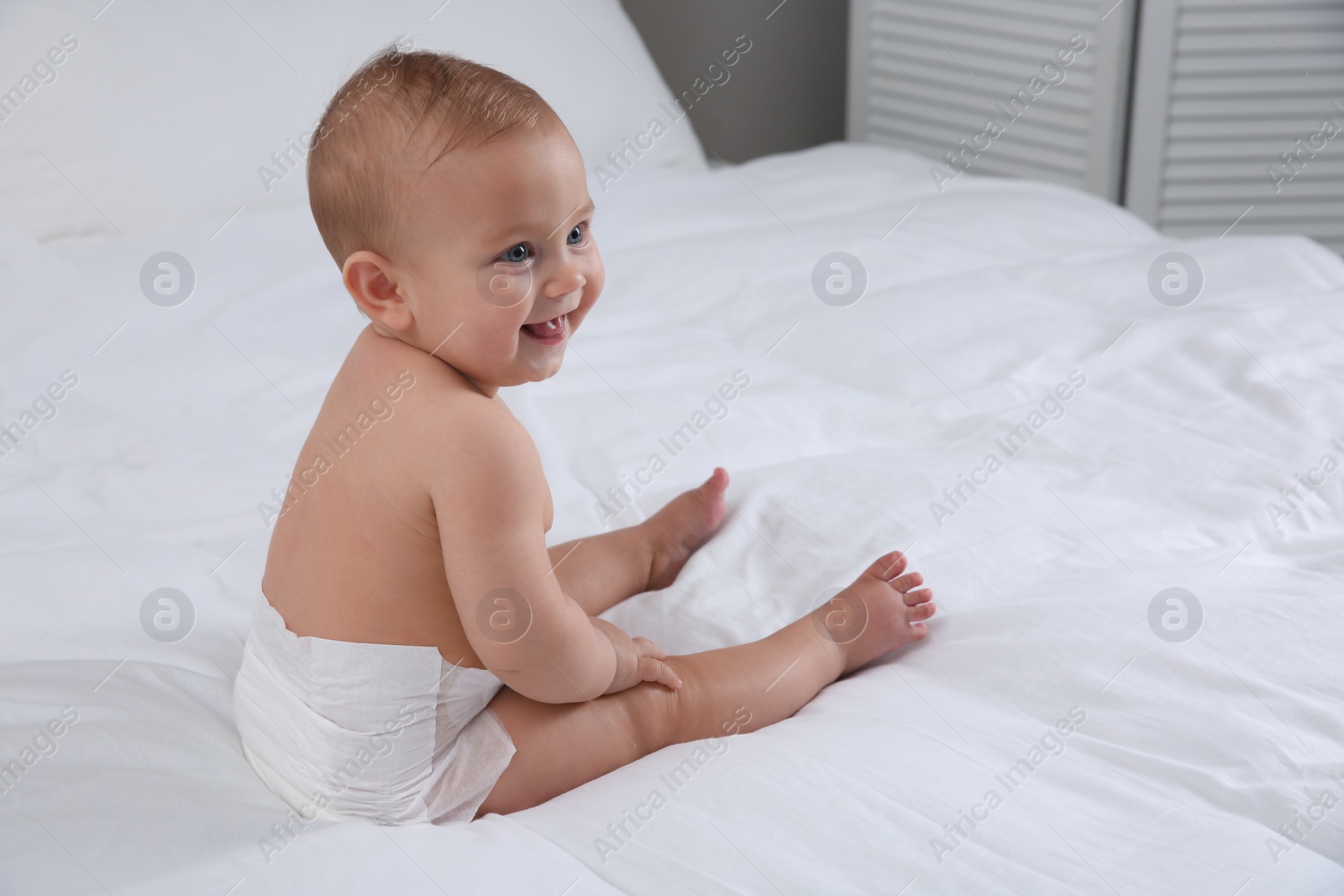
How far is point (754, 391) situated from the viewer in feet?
4.22

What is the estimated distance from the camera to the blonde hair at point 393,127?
2.28 feet

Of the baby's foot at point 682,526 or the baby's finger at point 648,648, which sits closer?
the baby's finger at point 648,648

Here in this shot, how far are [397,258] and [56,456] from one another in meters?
0.60

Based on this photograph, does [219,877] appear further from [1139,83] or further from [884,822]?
[1139,83]

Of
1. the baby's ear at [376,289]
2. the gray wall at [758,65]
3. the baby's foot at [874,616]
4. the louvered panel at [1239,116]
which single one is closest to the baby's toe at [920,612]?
the baby's foot at [874,616]

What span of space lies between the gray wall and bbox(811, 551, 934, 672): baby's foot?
2002 mm

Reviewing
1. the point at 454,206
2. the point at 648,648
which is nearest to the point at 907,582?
the point at 648,648

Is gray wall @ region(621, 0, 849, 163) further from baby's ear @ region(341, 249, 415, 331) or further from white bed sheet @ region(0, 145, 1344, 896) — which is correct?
baby's ear @ region(341, 249, 415, 331)

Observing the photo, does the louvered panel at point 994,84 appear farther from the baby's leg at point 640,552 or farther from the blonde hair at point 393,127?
the blonde hair at point 393,127

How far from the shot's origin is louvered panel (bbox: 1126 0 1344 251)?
2.29 meters

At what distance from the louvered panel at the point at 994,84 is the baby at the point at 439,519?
1996mm

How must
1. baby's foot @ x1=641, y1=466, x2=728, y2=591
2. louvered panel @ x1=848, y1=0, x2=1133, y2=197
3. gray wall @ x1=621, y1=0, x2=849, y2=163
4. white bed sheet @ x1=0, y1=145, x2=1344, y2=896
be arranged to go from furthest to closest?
gray wall @ x1=621, y1=0, x2=849, y2=163 → louvered panel @ x1=848, y1=0, x2=1133, y2=197 → baby's foot @ x1=641, y1=466, x2=728, y2=591 → white bed sheet @ x1=0, y1=145, x2=1344, y2=896

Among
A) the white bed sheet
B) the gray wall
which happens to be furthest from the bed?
the gray wall

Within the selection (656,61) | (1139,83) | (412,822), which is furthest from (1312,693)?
(656,61)
